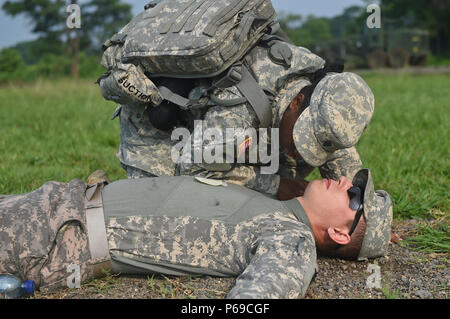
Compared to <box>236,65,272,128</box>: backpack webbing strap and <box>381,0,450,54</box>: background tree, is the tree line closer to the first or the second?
<box>381,0,450,54</box>: background tree

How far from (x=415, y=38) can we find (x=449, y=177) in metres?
23.4

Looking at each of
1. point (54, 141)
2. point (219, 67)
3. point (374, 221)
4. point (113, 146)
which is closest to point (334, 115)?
point (374, 221)

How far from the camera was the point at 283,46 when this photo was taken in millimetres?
3141

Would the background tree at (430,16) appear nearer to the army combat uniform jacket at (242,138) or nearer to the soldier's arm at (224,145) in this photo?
the army combat uniform jacket at (242,138)

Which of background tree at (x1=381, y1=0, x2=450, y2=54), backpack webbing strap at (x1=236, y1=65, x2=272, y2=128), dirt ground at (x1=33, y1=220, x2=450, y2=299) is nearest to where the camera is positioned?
dirt ground at (x1=33, y1=220, x2=450, y2=299)

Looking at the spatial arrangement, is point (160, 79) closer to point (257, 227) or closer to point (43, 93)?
point (257, 227)

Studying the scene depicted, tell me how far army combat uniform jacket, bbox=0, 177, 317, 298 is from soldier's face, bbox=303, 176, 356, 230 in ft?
0.35

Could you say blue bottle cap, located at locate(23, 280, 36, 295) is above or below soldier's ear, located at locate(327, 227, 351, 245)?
below

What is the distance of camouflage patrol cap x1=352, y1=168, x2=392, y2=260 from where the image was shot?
2.69 m

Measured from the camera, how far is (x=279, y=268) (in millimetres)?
2176

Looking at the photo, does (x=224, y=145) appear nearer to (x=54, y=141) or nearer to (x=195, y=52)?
(x=195, y=52)

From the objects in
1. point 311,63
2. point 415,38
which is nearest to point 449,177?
point 311,63

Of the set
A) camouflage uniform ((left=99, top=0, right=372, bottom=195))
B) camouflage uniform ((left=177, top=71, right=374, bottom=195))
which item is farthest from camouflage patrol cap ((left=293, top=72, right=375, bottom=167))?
camouflage uniform ((left=99, top=0, right=372, bottom=195))

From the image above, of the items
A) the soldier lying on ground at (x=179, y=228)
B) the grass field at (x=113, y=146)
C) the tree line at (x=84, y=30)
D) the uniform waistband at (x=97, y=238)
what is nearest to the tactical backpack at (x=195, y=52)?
the soldier lying on ground at (x=179, y=228)
